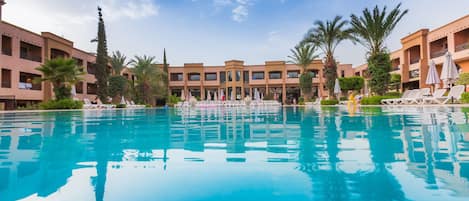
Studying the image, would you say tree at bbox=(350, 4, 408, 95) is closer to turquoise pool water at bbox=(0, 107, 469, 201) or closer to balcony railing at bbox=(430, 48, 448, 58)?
balcony railing at bbox=(430, 48, 448, 58)

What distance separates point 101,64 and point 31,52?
20.2 ft

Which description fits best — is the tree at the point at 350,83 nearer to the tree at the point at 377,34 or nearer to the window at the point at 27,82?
the tree at the point at 377,34

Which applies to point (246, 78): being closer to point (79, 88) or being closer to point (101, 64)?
point (101, 64)

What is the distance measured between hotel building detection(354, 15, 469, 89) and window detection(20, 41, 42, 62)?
110 feet

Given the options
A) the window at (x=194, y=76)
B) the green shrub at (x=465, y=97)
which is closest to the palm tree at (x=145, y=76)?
the window at (x=194, y=76)

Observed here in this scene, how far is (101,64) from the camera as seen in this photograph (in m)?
30.5

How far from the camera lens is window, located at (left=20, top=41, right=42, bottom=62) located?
26078 millimetres

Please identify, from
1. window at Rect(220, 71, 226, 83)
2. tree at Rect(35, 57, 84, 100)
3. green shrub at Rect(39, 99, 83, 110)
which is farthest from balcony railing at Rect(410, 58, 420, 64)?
green shrub at Rect(39, 99, 83, 110)

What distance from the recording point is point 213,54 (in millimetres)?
47594

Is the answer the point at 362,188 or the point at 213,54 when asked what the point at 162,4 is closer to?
the point at 362,188

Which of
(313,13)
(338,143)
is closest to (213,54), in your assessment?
(313,13)

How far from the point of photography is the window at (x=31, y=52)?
85.6ft

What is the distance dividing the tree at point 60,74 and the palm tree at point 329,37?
20386 mm

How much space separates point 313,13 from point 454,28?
42.2 ft
